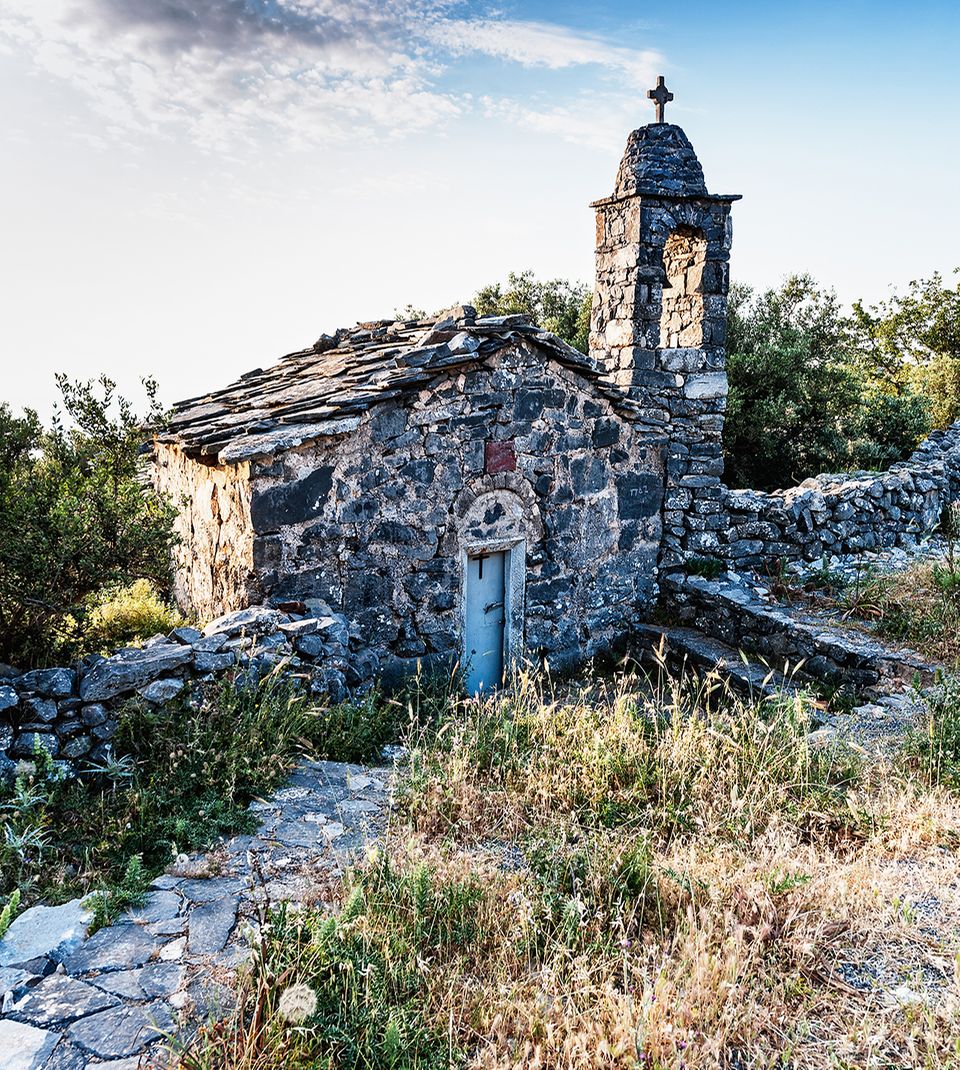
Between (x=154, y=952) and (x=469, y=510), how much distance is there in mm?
5285

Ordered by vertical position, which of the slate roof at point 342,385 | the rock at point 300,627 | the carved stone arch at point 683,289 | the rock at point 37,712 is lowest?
the rock at point 37,712

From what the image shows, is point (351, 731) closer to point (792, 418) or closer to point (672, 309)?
point (672, 309)

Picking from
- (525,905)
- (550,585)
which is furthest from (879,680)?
(525,905)

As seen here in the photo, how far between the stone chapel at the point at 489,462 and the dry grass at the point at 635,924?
107 inches

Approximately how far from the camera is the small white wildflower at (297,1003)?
262 centimetres

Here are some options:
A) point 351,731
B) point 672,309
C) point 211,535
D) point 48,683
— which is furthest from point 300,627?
point 672,309

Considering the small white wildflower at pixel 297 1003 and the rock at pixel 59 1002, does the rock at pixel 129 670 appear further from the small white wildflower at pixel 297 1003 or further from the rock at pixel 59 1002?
the small white wildflower at pixel 297 1003

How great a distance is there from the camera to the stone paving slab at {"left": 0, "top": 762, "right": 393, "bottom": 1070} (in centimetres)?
274

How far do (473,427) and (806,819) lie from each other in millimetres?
4778

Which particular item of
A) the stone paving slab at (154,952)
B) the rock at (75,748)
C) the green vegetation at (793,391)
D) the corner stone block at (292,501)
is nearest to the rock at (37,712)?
the rock at (75,748)

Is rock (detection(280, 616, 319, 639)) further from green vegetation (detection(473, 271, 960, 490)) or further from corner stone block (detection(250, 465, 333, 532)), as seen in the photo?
green vegetation (detection(473, 271, 960, 490))

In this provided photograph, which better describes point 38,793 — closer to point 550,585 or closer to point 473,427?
point 473,427

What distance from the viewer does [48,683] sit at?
459cm

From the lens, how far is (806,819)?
4406 millimetres
